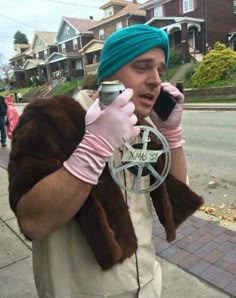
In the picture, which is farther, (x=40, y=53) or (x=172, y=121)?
(x=40, y=53)

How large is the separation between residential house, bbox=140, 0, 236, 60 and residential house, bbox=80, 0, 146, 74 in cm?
473

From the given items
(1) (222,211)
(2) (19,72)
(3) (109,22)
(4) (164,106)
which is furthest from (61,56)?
(4) (164,106)

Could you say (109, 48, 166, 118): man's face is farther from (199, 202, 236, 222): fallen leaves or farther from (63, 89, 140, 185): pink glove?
(199, 202, 236, 222): fallen leaves

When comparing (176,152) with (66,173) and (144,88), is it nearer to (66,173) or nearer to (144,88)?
→ (144,88)

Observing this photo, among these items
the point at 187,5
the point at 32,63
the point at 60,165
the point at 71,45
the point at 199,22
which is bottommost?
the point at 32,63

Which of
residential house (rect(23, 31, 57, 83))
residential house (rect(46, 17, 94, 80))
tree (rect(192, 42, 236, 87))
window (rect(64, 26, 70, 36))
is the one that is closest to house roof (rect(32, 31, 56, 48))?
residential house (rect(23, 31, 57, 83))

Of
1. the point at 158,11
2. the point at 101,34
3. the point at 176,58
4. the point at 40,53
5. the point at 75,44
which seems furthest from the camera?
the point at 40,53

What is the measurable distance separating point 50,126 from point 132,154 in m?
0.29

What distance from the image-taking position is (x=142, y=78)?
1.25m

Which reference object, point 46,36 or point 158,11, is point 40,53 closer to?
point 46,36

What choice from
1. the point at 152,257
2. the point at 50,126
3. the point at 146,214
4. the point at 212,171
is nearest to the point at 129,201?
the point at 146,214

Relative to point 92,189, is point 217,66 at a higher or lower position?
lower

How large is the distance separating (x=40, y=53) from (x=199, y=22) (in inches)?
1265

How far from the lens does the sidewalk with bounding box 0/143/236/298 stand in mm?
2572
